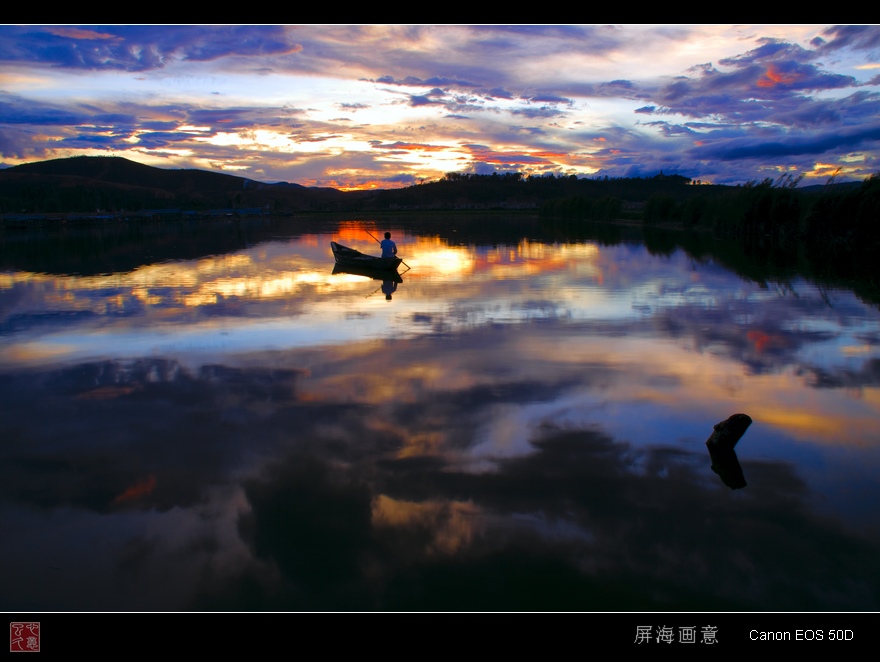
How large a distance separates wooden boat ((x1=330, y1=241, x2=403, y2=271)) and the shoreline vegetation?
34.0 ft

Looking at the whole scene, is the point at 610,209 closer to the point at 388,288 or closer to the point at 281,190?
the point at 388,288

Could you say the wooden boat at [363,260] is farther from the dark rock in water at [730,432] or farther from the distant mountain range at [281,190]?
the distant mountain range at [281,190]

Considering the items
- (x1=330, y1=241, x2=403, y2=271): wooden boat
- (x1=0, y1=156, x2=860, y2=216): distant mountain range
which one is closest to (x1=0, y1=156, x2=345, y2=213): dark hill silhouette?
(x1=0, y1=156, x2=860, y2=216): distant mountain range

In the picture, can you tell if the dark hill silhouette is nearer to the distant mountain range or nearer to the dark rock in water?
the distant mountain range

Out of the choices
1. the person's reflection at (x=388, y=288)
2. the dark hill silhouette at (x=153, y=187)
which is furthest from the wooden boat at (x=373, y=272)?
the dark hill silhouette at (x=153, y=187)

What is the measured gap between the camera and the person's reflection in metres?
16.1

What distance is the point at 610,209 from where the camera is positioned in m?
63.0

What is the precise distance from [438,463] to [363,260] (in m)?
15.7

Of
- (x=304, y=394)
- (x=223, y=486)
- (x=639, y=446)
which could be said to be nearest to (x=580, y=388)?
(x=639, y=446)

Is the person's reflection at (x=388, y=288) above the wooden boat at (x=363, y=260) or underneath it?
underneath

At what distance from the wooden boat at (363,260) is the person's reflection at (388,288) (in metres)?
1.53

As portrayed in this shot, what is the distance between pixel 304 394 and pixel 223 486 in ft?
8.00

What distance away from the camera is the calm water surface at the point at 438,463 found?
14.1 ft
